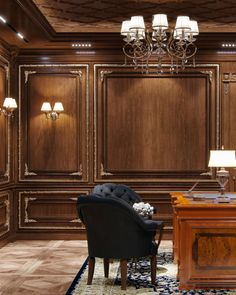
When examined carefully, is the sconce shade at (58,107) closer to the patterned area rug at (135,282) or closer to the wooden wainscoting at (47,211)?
the wooden wainscoting at (47,211)

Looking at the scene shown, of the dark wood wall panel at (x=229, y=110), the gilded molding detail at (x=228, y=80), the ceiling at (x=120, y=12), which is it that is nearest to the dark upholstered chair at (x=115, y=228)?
the ceiling at (x=120, y=12)

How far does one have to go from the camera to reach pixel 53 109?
763 cm

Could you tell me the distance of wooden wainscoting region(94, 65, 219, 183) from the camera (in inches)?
303

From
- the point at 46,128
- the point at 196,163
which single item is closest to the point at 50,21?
the point at 46,128

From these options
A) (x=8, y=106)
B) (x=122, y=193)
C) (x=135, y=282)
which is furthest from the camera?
(x=8, y=106)

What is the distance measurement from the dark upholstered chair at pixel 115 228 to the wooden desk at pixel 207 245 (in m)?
0.30

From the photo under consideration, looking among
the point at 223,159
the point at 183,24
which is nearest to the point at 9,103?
the point at 183,24

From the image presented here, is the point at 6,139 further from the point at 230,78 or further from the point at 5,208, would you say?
the point at 230,78

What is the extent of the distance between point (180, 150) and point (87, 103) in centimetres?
140

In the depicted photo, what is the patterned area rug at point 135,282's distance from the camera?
470 centimetres

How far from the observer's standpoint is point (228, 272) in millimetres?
4738

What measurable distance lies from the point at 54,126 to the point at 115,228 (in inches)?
128

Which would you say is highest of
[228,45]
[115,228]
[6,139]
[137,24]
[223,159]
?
[228,45]

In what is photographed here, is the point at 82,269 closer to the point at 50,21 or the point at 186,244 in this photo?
the point at 186,244
